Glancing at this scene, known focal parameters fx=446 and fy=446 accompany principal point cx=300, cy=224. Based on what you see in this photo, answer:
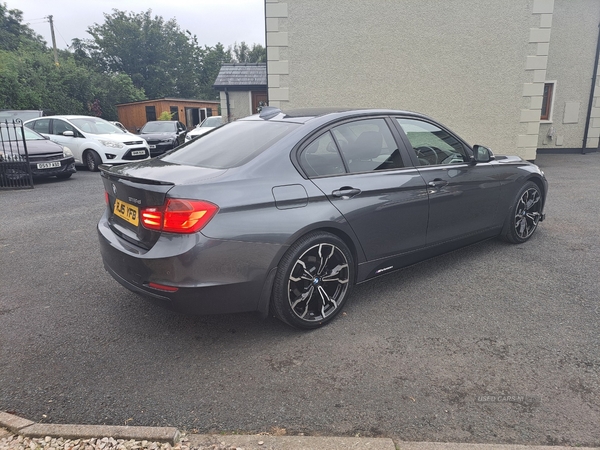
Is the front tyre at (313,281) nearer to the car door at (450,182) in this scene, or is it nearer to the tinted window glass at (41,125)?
the car door at (450,182)

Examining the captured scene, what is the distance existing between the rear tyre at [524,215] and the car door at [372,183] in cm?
162

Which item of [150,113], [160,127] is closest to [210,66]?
[150,113]

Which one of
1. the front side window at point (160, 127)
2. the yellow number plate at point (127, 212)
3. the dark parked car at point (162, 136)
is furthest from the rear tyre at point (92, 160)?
the yellow number plate at point (127, 212)

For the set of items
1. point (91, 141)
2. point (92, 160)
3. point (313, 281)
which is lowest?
point (92, 160)

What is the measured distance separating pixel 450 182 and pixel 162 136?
1350cm

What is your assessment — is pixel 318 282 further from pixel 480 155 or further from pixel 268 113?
pixel 480 155

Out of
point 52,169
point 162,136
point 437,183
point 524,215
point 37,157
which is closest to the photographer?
point 437,183

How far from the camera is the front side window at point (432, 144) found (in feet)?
12.7

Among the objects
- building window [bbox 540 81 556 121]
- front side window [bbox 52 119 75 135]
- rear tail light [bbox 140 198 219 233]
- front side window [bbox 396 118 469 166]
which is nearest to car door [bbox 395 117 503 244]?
front side window [bbox 396 118 469 166]

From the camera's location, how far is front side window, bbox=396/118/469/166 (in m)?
3.88

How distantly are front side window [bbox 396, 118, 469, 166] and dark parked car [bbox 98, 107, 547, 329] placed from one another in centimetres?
1

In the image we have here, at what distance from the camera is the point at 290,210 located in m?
2.94

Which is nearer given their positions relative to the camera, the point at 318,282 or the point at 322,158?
the point at 318,282

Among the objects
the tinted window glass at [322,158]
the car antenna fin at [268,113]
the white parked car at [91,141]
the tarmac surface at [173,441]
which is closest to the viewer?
the tarmac surface at [173,441]
